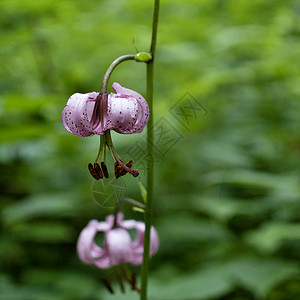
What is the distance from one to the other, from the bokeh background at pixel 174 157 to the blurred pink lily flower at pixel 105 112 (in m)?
0.60

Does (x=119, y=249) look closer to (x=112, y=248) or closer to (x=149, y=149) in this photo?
(x=112, y=248)

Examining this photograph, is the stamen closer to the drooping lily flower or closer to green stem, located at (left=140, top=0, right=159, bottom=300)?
the drooping lily flower

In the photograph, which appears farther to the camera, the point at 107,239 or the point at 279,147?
the point at 279,147

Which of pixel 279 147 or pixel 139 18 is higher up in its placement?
pixel 139 18

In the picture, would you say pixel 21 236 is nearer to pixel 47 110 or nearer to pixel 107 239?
pixel 47 110

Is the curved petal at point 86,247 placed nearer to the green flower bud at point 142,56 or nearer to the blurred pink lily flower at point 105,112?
the blurred pink lily flower at point 105,112

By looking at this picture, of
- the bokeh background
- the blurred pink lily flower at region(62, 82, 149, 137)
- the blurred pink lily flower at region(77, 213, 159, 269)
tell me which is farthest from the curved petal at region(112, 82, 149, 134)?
the bokeh background

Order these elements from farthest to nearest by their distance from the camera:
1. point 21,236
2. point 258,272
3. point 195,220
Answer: point 21,236, point 195,220, point 258,272

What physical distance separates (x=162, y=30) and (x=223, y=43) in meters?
0.40

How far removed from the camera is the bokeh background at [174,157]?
1668mm

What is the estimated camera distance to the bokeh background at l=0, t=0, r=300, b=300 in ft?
5.47

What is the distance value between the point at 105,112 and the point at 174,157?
5.43 ft

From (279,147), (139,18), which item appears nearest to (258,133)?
(279,147)

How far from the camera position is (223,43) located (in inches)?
97.3
